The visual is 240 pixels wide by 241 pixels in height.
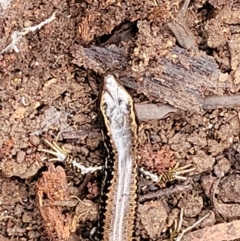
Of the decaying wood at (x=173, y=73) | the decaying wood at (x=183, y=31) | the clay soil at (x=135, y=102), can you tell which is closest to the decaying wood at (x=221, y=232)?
the clay soil at (x=135, y=102)

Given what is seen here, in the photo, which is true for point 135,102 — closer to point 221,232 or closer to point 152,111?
point 152,111

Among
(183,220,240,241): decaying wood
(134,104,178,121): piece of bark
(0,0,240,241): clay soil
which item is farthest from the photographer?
(183,220,240,241): decaying wood

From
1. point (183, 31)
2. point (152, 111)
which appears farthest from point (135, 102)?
point (183, 31)

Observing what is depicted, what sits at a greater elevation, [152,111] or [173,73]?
[173,73]

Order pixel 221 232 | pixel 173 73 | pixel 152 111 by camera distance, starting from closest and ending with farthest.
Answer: pixel 173 73 < pixel 152 111 < pixel 221 232

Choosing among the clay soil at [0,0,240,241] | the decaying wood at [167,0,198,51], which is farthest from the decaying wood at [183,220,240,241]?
the decaying wood at [167,0,198,51]

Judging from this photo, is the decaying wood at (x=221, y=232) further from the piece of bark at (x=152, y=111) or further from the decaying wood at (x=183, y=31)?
the decaying wood at (x=183, y=31)

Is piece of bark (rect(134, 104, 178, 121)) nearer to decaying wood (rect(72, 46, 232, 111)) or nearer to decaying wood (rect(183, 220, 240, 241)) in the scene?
decaying wood (rect(72, 46, 232, 111))

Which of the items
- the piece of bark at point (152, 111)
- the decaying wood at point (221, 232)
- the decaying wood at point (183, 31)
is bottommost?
the decaying wood at point (221, 232)
